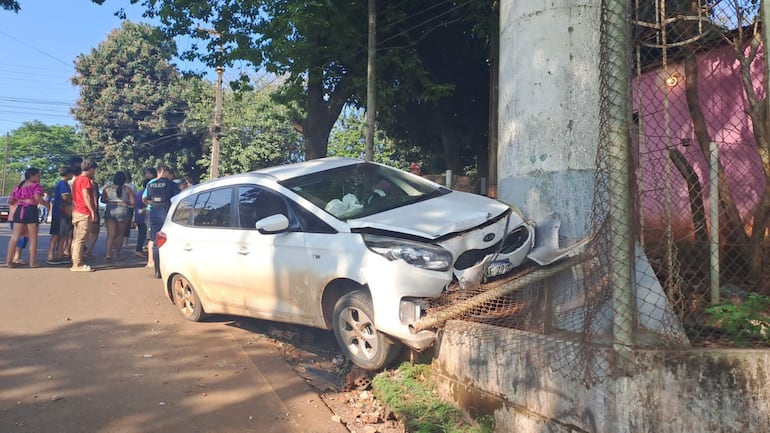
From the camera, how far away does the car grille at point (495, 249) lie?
14.3 feet

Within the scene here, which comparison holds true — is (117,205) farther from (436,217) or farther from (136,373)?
(436,217)

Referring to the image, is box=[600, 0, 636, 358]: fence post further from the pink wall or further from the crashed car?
the crashed car

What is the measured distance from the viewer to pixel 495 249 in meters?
4.57

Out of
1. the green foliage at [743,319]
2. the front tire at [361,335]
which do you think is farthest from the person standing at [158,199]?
the green foliage at [743,319]

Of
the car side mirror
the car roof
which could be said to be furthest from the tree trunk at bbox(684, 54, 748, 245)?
the car side mirror

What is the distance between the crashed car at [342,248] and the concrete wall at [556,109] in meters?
0.40

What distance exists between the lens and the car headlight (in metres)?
4.16

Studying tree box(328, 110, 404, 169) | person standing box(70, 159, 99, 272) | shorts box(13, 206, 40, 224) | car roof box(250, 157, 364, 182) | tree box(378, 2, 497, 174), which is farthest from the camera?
tree box(328, 110, 404, 169)

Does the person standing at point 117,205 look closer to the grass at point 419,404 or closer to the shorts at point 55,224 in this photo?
the shorts at point 55,224

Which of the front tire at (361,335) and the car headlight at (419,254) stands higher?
the car headlight at (419,254)

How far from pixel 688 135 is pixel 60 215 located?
9.52 metres

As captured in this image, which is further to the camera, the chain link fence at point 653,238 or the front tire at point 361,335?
the front tire at point 361,335

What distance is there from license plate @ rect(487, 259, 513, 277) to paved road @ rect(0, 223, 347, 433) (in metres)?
1.59

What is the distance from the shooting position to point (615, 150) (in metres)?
3.17
